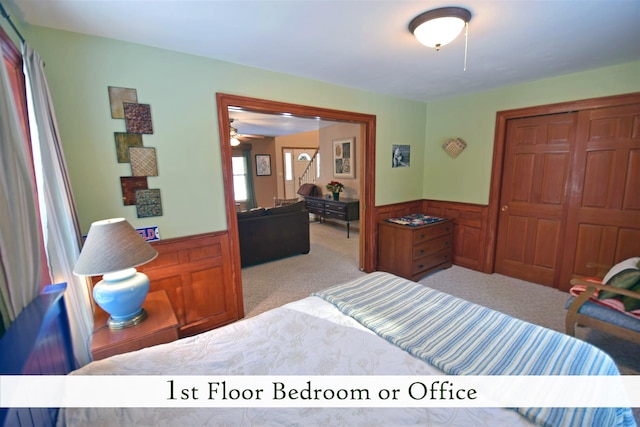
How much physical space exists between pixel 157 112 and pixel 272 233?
2428 millimetres

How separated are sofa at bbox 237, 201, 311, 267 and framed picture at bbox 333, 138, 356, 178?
5.36ft

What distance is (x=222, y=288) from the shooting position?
2.56 meters

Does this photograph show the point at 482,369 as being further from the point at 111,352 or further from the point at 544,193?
the point at 544,193

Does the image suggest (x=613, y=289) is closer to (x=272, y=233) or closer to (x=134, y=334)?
(x=134, y=334)

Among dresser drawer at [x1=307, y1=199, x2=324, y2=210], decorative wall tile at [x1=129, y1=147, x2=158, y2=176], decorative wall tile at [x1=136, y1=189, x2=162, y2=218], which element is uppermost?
decorative wall tile at [x1=129, y1=147, x2=158, y2=176]

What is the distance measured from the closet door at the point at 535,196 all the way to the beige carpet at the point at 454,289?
290mm

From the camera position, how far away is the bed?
99 centimetres

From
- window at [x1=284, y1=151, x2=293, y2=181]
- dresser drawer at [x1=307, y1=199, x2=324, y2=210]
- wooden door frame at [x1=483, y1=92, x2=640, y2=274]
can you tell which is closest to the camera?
wooden door frame at [x1=483, y1=92, x2=640, y2=274]

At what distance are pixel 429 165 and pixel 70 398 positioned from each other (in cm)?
433

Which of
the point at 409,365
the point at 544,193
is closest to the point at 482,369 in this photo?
the point at 409,365

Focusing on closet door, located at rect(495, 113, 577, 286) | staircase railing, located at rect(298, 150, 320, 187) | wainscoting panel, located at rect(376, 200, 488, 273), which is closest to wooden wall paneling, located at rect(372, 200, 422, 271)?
wainscoting panel, located at rect(376, 200, 488, 273)

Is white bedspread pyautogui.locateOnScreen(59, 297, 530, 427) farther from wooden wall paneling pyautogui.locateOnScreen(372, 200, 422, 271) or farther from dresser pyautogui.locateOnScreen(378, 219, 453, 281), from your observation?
wooden wall paneling pyautogui.locateOnScreen(372, 200, 422, 271)

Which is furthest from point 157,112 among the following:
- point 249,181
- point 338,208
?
point 249,181

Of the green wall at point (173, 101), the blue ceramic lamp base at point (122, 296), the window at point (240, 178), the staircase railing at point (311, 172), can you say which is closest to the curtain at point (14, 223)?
the blue ceramic lamp base at point (122, 296)
